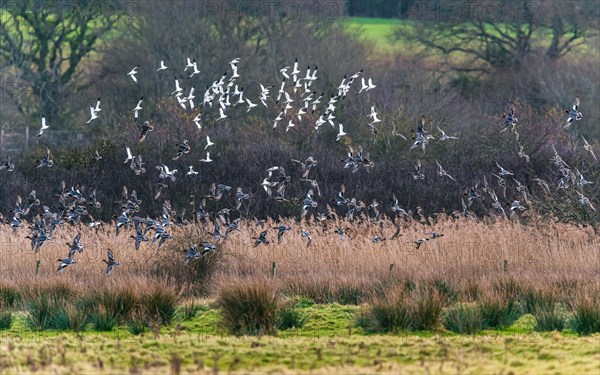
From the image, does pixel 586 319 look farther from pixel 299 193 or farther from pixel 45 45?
pixel 45 45

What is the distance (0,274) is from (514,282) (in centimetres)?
944

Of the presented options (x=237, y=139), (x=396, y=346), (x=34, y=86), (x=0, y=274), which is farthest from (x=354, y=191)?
(x=34, y=86)

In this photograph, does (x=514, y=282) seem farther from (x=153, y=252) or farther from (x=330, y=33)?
(x=330, y=33)

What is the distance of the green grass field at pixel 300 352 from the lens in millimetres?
13047

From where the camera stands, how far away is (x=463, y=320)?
632 inches

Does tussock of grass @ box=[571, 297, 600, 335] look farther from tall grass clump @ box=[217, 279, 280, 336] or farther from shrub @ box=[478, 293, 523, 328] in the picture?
tall grass clump @ box=[217, 279, 280, 336]

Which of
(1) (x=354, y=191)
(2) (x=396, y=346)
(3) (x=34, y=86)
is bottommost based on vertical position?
(2) (x=396, y=346)

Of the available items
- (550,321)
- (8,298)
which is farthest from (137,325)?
(550,321)

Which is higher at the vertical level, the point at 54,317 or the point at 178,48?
the point at 178,48

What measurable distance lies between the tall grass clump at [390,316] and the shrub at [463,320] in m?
0.55

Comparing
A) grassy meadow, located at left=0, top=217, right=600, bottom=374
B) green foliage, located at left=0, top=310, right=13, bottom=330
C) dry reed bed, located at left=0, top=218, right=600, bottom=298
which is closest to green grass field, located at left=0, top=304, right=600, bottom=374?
grassy meadow, located at left=0, top=217, right=600, bottom=374

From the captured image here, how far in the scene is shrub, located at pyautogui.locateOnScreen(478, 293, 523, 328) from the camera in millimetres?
16781

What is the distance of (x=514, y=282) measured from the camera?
19500 millimetres

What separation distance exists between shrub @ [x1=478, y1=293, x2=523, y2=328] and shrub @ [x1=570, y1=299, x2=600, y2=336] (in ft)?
3.14
